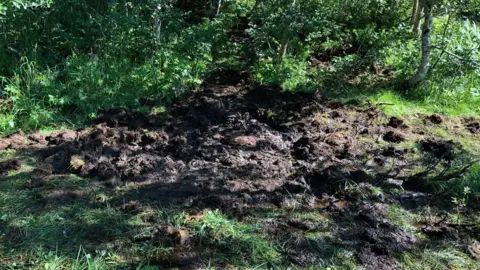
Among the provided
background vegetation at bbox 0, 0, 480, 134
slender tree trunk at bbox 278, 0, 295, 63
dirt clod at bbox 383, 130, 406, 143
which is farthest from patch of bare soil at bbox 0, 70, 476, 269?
slender tree trunk at bbox 278, 0, 295, 63

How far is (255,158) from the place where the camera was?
4414mm

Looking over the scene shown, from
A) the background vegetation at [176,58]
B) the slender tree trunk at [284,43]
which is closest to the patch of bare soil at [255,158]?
the background vegetation at [176,58]

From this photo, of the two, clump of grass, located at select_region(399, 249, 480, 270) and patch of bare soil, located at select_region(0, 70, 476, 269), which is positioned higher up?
patch of bare soil, located at select_region(0, 70, 476, 269)

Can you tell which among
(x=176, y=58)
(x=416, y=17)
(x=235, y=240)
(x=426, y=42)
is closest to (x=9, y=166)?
(x=235, y=240)

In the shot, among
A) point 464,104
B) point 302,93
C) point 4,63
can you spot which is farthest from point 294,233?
point 4,63

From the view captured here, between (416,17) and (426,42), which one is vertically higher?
(416,17)

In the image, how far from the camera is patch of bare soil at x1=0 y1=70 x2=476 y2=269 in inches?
142

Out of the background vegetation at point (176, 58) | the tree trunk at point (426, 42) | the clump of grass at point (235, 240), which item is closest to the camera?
the clump of grass at point (235, 240)

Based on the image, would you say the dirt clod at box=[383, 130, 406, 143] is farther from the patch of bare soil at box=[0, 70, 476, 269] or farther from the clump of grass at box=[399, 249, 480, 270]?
the clump of grass at box=[399, 249, 480, 270]

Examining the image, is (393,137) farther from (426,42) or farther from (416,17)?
(416,17)

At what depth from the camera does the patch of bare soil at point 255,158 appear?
3.60 metres

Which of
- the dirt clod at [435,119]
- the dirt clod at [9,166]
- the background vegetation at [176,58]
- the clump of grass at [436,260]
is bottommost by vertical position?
the clump of grass at [436,260]

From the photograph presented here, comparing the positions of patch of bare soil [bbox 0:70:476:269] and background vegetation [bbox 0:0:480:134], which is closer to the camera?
patch of bare soil [bbox 0:70:476:269]

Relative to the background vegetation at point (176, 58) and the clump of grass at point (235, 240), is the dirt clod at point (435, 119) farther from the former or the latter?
the clump of grass at point (235, 240)
